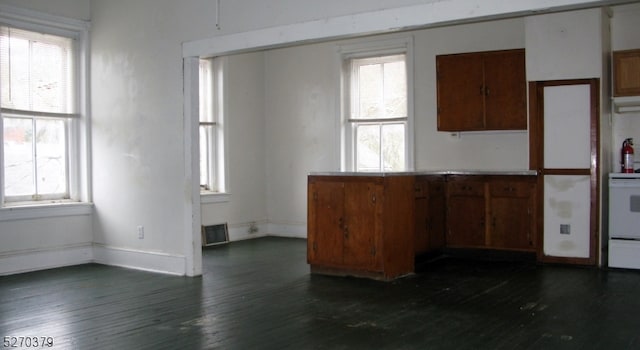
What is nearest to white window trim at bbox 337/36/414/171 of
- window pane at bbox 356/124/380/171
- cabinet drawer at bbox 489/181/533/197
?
window pane at bbox 356/124/380/171

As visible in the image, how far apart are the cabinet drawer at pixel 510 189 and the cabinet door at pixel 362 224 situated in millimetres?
1998

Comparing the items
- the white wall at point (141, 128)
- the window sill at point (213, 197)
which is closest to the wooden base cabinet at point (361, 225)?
the white wall at point (141, 128)

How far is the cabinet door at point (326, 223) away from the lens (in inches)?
224

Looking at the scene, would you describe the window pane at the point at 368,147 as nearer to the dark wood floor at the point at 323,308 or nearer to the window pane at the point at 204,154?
the window pane at the point at 204,154

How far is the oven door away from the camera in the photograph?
20.2 ft

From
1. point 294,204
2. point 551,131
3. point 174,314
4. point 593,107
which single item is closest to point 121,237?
point 174,314

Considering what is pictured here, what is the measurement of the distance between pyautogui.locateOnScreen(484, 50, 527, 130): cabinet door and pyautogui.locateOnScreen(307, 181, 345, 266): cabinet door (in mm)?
2413

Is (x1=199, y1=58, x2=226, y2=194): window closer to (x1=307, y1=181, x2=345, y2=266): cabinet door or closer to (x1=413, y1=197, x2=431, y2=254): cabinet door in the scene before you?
(x1=307, y1=181, x2=345, y2=266): cabinet door

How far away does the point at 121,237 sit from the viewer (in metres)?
6.54

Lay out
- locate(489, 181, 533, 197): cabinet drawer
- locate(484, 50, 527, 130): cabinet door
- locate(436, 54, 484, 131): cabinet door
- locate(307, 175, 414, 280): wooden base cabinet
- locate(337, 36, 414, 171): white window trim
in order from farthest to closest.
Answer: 1. locate(337, 36, 414, 171): white window trim
2. locate(436, 54, 484, 131): cabinet door
3. locate(484, 50, 527, 130): cabinet door
4. locate(489, 181, 533, 197): cabinet drawer
5. locate(307, 175, 414, 280): wooden base cabinet

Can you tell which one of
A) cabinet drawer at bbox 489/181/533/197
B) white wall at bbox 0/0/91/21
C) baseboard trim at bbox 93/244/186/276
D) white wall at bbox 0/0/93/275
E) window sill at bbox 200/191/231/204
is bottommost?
baseboard trim at bbox 93/244/186/276

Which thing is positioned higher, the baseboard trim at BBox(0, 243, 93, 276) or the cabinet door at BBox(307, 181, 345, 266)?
the cabinet door at BBox(307, 181, 345, 266)

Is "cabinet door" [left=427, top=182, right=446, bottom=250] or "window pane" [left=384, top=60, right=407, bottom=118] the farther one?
"window pane" [left=384, top=60, right=407, bottom=118]

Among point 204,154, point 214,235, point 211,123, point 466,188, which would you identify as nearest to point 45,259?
point 214,235
